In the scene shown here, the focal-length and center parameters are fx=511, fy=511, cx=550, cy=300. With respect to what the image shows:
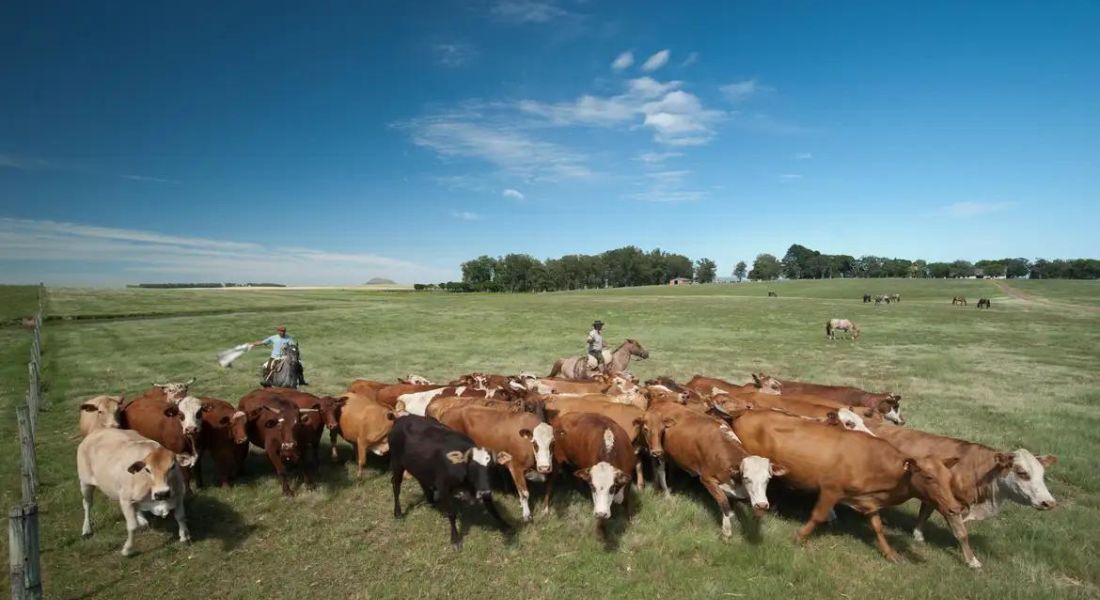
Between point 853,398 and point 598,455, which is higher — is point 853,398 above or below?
below

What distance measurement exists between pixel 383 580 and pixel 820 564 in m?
5.85

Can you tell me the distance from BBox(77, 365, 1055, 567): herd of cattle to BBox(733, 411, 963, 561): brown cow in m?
0.02

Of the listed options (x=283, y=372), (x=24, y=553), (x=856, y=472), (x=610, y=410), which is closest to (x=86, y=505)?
(x=24, y=553)

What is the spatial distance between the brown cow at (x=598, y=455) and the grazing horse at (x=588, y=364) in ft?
26.9

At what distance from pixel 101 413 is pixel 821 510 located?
494 inches

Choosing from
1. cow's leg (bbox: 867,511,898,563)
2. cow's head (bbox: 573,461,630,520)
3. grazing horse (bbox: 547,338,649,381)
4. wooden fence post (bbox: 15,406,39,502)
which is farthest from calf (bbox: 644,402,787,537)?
wooden fence post (bbox: 15,406,39,502)

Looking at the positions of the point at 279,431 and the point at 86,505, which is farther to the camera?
the point at 279,431

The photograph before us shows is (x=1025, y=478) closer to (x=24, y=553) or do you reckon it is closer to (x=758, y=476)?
(x=758, y=476)

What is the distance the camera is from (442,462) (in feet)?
25.3

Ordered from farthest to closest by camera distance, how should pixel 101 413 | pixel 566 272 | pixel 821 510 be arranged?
pixel 566 272 < pixel 101 413 < pixel 821 510

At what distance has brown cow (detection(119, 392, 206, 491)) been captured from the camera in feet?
29.3

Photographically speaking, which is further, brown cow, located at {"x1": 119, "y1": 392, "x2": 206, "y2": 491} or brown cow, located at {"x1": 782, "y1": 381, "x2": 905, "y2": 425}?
brown cow, located at {"x1": 782, "y1": 381, "x2": 905, "y2": 425}

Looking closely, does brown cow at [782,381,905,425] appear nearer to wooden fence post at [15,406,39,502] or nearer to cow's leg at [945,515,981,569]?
cow's leg at [945,515,981,569]

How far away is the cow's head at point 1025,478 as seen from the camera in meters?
6.62
